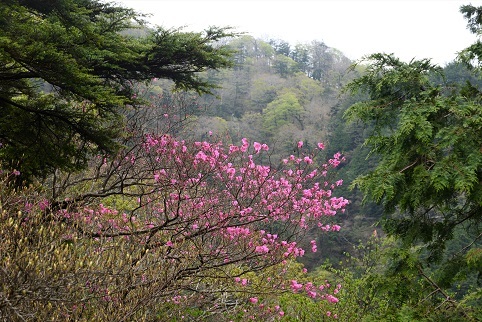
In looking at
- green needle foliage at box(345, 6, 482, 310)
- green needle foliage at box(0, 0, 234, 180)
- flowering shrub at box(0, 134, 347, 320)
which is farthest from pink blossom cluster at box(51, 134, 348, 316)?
green needle foliage at box(345, 6, 482, 310)

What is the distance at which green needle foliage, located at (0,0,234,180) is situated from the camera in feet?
12.6

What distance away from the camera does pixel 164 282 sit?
426cm

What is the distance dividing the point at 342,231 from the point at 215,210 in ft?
68.7

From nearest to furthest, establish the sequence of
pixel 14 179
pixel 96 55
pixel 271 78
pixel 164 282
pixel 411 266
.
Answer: pixel 411 266 < pixel 164 282 < pixel 96 55 < pixel 14 179 < pixel 271 78

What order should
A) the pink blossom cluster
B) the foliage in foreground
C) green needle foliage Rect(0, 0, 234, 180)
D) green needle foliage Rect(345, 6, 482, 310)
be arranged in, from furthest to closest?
the pink blossom cluster → green needle foliage Rect(0, 0, 234, 180) → green needle foliage Rect(345, 6, 482, 310) → the foliage in foreground

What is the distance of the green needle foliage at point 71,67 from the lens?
3.84 metres

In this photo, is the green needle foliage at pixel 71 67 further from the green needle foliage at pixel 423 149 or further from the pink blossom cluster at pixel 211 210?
the green needle foliage at pixel 423 149

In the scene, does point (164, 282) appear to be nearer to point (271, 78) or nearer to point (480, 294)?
point (480, 294)

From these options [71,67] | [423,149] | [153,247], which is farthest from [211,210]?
[423,149]

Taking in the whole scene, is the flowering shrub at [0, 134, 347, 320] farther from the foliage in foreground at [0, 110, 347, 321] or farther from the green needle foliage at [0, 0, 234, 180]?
the green needle foliage at [0, 0, 234, 180]

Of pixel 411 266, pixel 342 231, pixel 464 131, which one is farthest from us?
pixel 342 231

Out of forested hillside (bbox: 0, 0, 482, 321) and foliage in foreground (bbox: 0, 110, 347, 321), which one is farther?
forested hillside (bbox: 0, 0, 482, 321)

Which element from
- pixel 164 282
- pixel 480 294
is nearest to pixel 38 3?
pixel 164 282

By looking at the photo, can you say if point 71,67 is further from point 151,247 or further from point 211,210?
point 211,210
